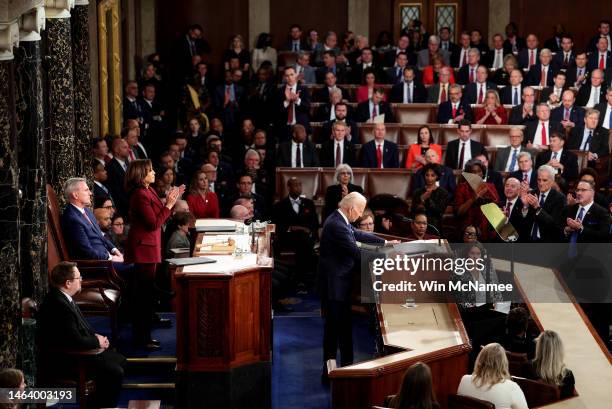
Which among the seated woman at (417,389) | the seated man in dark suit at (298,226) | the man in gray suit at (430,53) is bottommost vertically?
the seated woman at (417,389)

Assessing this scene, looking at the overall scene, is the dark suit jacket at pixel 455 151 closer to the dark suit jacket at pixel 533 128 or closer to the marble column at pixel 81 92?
the dark suit jacket at pixel 533 128

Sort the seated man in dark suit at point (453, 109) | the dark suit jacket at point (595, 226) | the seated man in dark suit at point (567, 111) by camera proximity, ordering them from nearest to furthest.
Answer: the dark suit jacket at point (595, 226) < the seated man in dark suit at point (567, 111) < the seated man in dark suit at point (453, 109)

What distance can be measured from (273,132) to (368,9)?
15.6 feet

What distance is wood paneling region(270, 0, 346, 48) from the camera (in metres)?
17.5

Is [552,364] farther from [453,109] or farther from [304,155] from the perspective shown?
[453,109]

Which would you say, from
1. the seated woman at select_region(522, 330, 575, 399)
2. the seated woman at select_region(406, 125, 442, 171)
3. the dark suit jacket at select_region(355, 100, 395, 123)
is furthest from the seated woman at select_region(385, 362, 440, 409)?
the dark suit jacket at select_region(355, 100, 395, 123)

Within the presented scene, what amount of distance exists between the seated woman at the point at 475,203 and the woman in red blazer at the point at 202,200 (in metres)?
2.40

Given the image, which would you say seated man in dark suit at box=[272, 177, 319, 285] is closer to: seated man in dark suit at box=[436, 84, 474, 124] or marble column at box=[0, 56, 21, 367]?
seated man in dark suit at box=[436, 84, 474, 124]

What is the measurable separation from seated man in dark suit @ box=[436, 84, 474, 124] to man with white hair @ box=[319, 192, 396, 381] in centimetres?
585

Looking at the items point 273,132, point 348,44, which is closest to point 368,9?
point 348,44

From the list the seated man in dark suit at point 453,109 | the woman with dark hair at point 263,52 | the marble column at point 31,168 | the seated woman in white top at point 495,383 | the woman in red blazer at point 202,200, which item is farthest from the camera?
the woman with dark hair at point 263,52

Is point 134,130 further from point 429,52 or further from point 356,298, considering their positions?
point 429,52

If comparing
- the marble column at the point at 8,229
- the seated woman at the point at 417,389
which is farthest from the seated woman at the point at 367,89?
the seated woman at the point at 417,389

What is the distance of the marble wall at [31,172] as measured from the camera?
7.23 meters
